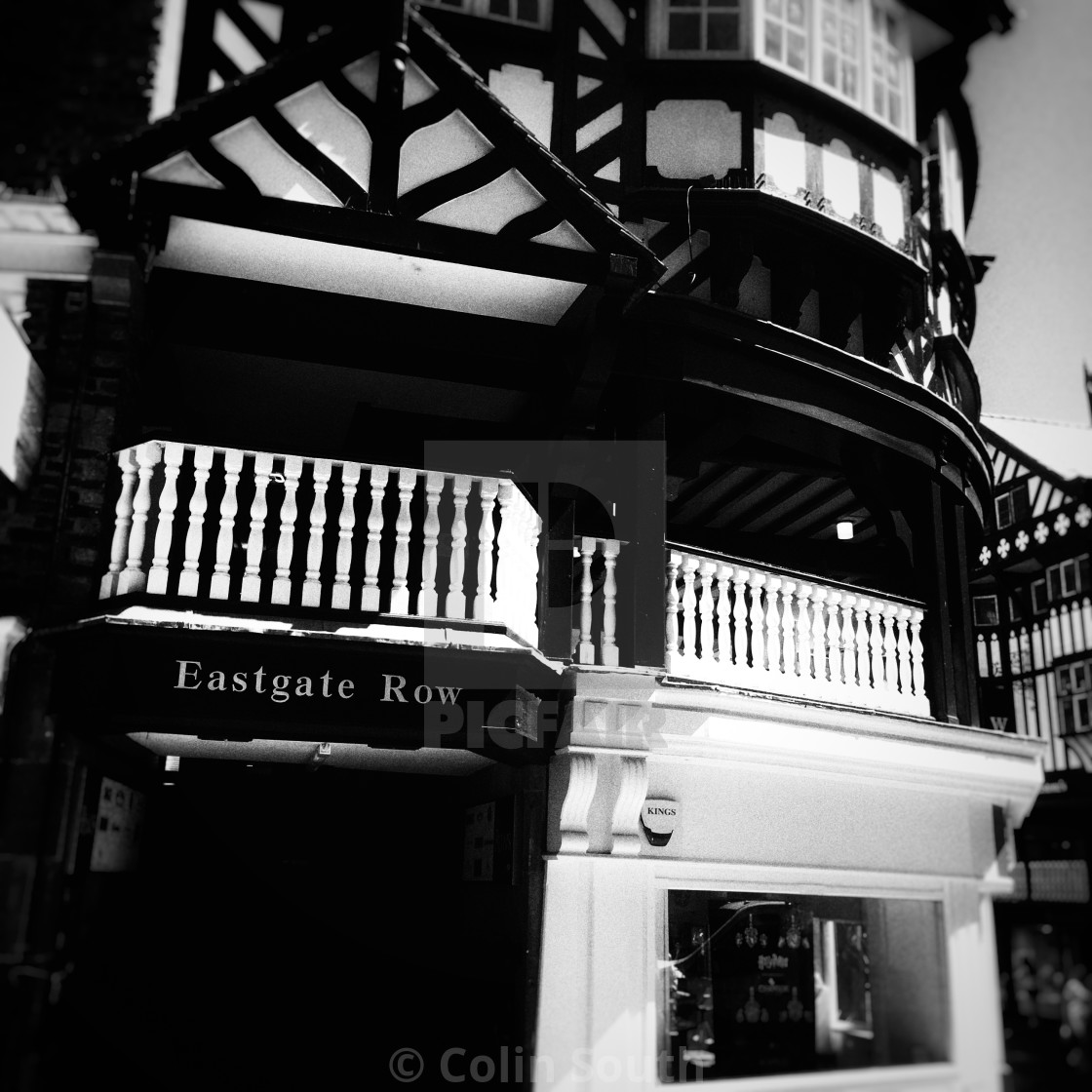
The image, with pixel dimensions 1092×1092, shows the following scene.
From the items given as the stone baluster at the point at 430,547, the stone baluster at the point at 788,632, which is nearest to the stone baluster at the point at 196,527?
the stone baluster at the point at 430,547

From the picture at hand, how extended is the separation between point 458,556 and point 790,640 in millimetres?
2640

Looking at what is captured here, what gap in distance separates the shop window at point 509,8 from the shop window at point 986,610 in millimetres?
6794

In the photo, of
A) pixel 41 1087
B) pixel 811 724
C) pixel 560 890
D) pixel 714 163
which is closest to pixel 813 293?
pixel 714 163

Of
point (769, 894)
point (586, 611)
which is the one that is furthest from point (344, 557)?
point (769, 894)

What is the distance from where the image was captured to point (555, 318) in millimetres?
6168

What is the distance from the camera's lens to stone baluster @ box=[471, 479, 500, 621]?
5.51 meters

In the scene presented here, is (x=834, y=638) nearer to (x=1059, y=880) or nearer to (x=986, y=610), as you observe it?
(x=1059, y=880)

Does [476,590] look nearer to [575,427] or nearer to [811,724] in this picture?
[575,427]

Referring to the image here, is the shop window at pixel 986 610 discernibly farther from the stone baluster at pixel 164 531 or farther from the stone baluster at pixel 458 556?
the stone baluster at pixel 164 531

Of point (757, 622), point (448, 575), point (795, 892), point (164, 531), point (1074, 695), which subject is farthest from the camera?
point (1074, 695)

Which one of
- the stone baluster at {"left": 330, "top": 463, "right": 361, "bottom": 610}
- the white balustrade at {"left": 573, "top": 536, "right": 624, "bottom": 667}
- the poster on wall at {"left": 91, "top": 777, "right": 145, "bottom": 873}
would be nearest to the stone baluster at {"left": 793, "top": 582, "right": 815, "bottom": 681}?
the white balustrade at {"left": 573, "top": 536, "right": 624, "bottom": 667}

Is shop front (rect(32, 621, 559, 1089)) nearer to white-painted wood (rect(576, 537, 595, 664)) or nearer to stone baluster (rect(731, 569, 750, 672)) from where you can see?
white-painted wood (rect(576, 537, 595, 664))

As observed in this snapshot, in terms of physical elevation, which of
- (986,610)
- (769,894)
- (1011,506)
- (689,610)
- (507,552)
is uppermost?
(1011,506)

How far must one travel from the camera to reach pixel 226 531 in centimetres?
525
